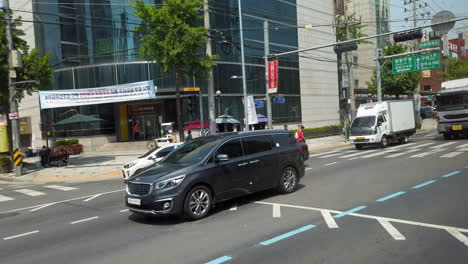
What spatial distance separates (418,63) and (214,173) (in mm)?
27347

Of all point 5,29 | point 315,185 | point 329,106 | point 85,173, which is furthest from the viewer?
point 329,106

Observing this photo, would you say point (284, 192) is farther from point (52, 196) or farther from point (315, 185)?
point (52, 196)

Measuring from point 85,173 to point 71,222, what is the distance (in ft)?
34.7

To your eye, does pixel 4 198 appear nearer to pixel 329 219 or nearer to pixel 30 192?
pixel 30 192

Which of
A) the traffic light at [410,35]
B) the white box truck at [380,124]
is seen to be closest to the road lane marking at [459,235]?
the traffic light at [410,35]

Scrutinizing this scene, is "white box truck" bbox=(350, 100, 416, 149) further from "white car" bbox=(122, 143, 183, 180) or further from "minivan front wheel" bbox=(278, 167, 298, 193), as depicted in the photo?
"minivan front wheel" bbox=(278, 167, 298, 193)

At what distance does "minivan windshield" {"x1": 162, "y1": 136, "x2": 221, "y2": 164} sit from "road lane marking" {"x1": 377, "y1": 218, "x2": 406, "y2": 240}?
370cm

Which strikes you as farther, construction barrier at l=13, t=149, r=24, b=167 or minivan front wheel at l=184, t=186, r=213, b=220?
construction barrier at l=13, t=149, r=24, b=167

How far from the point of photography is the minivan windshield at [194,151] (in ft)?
25.6

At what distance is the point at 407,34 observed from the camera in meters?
16.2

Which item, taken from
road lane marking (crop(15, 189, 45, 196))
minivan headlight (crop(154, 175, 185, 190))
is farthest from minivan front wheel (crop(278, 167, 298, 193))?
road lane marking (crop(15, 189, 45, 196))

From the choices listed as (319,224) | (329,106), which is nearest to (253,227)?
Answer: (319,224)

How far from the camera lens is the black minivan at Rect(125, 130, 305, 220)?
7.01m

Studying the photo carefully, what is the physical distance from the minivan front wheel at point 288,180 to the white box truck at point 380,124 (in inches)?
→ 511
